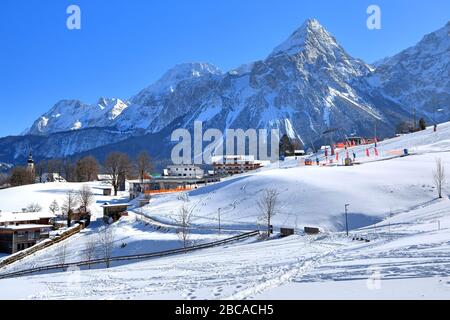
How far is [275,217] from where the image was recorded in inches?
2105

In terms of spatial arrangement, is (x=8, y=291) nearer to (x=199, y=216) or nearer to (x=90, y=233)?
(x=199, y=216)

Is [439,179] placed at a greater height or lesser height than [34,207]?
greater

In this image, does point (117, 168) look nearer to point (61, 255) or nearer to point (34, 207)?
point (34, 207)

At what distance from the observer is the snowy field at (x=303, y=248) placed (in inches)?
707

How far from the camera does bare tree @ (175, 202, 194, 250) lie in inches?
1940

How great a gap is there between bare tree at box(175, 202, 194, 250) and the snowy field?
1316 millimetres

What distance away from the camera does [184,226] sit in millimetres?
52094

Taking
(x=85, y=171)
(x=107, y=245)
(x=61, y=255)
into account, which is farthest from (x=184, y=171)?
(x=107, y=245)

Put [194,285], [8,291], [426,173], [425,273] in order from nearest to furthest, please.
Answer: [425,273], [194,285], [8,291], [426,173]

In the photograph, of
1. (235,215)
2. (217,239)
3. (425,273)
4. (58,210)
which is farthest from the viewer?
(58,210)

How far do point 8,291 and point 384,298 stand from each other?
71.5 feet

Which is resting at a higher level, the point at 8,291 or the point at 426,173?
the point at 426,173

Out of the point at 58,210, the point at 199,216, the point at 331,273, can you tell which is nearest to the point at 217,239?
the point at 199,216

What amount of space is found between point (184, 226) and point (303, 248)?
21668 millimetres
